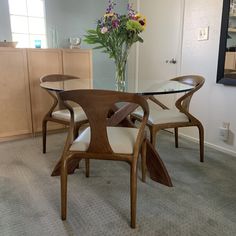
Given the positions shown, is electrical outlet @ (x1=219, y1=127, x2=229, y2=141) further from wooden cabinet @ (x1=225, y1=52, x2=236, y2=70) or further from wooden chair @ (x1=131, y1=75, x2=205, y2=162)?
wooden cabinet @ (x1=225, y1=52, x2=236, y2=70)

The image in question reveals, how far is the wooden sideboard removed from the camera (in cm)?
280

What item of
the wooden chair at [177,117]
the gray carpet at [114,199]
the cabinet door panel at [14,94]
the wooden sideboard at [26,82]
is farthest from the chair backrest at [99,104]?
the cabinet door panel at [14,94]

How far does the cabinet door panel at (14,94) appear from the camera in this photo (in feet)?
9.07

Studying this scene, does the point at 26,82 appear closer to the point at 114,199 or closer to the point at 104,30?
the point at 104,30

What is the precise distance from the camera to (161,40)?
3287 mm

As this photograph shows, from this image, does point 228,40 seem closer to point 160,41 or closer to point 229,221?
point 160,41

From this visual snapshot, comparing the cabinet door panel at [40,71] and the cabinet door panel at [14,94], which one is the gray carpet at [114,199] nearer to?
the cabinet door panel at [14,94]

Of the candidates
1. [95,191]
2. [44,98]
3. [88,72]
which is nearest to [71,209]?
[95,191]

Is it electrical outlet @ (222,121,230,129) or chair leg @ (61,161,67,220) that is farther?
electrical outlet @ (222,121,230,129)

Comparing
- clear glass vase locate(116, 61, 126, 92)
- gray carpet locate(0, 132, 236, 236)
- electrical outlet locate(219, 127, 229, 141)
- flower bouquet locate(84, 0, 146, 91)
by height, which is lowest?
gray carpet locate(0, 132, 236, 236)

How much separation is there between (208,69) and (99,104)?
1824 mm

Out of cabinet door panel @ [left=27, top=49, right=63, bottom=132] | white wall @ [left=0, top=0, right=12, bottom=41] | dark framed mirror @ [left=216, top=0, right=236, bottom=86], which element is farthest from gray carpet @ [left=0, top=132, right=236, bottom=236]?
white wall @ [left=0, top=0, right=12, bottom=41]

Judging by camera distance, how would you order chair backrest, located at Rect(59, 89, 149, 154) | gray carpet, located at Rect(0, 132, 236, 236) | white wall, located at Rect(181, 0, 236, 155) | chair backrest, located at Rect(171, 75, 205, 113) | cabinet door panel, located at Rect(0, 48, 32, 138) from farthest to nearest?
1. cabinet door panel, located at Rect(0, 48, 32, 138)
2. white wall, located at Rect(181, 0, 236, 155)
3. chair backrest, located at Rect(171, 75, 205, 113)
4. gray carpet, located at Rect(0, 132, 236, 236)
5. chair backrest, located at Rect(59, 89, 149, 154)

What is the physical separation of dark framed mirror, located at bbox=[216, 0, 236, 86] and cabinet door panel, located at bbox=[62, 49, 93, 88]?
1649 mm
